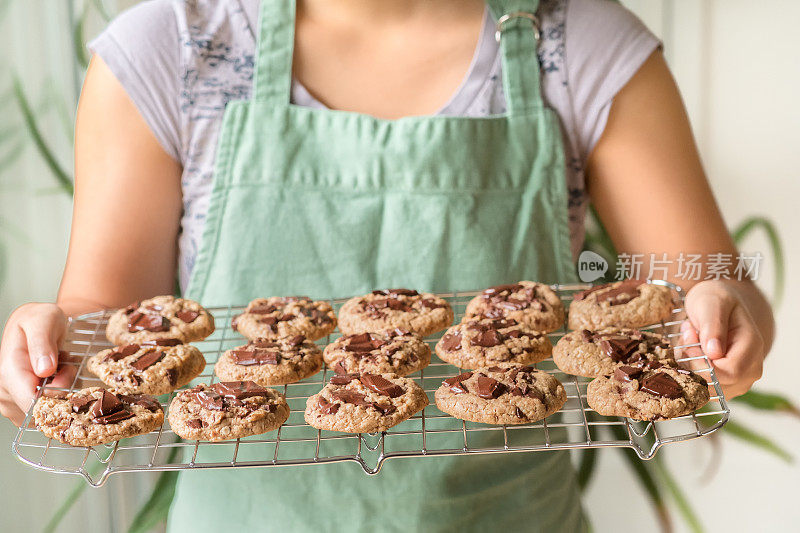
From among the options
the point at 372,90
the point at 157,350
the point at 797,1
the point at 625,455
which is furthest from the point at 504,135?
the point at 625,455

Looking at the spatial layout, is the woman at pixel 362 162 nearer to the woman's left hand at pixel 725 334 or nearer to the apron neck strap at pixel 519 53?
the apron neck strap at pixel 519 53

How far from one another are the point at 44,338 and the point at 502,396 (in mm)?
615

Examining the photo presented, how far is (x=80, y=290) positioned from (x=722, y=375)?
986 mm

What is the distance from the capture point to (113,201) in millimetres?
1300

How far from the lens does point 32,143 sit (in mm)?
1882

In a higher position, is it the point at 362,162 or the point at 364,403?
the point at 362,162

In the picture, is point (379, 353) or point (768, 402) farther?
point (768, 402)

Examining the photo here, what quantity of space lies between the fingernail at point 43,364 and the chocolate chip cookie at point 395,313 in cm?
44

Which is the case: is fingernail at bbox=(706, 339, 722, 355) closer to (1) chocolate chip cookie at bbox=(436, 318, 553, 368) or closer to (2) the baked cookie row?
(2) the baked cookie row

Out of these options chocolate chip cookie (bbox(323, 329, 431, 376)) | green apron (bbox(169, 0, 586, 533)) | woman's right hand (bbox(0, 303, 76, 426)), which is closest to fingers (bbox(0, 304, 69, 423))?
woman's right hand (bbox(0, 303, 76, 426))

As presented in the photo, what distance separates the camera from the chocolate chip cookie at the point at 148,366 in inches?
44.3

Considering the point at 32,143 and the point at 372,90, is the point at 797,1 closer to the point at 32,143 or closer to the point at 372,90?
the point at 372,90

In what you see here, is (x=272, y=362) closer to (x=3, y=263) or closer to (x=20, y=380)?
(x=20, y=380)

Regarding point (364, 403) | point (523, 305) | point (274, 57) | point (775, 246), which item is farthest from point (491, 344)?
point (775, 246)
